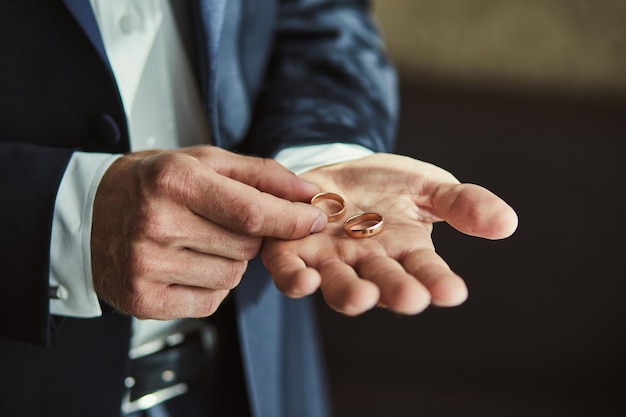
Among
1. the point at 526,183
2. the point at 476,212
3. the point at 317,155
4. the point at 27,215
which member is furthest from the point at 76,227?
the point at 526,183

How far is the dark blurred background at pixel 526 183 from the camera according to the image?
2.01m

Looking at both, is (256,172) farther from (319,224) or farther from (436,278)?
(436,278)

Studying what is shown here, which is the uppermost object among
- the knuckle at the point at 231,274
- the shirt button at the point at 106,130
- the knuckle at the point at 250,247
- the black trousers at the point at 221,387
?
the shirt button at the point at 106,130

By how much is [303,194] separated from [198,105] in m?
0.34

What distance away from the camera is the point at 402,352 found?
222 centimetres

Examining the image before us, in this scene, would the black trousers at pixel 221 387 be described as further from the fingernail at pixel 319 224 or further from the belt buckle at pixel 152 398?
the fingernail at pixel 319 224

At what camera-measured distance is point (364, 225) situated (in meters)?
0.89

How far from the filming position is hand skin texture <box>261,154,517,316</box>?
Result: 2.23 ft

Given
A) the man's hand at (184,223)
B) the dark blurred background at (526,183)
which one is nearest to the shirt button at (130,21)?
the man's hand at (184,223)

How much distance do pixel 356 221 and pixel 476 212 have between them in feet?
0.57

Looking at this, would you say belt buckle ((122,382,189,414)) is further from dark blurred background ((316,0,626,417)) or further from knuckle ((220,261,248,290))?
dark blurred background ((316,0,626,417))

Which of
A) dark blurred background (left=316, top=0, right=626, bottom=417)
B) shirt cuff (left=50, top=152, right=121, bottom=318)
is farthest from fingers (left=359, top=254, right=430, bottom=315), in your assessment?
dark blurred background (left=316, top=0, right=626, bottom=417)

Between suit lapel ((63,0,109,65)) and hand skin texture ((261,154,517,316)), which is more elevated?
suit lapel ((63,0,109,65))

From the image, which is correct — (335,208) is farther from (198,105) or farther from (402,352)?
(402,352)
